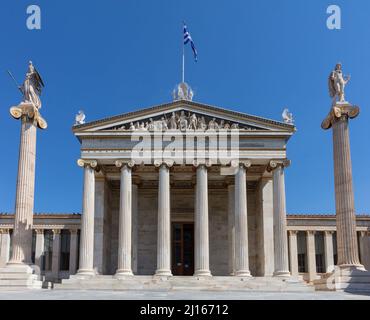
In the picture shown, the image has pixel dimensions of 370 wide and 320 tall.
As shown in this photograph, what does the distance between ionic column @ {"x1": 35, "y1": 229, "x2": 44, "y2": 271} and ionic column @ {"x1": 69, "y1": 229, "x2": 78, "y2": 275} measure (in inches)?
118

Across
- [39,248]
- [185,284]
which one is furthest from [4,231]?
[185,284]

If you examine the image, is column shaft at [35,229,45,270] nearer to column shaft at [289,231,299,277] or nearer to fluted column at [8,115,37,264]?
fluted column at [8,115,37,264]

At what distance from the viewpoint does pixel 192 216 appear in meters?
50.4

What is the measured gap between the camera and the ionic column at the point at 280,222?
42.4m

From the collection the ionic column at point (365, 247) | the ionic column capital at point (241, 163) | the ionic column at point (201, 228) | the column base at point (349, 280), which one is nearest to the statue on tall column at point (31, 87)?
the ionic column at point (201, 228)

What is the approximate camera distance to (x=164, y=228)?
4281 cm

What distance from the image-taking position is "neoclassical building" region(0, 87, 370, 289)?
140ft

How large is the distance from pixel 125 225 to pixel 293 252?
775 inches

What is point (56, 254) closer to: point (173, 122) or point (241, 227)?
point (173, 122)

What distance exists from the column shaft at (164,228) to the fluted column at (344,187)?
42.7 feet

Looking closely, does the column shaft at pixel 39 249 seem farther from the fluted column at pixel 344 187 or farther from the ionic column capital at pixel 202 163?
the fluted column at pixel 344 187

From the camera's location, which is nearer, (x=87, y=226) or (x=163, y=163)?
(x=87, y=226)
